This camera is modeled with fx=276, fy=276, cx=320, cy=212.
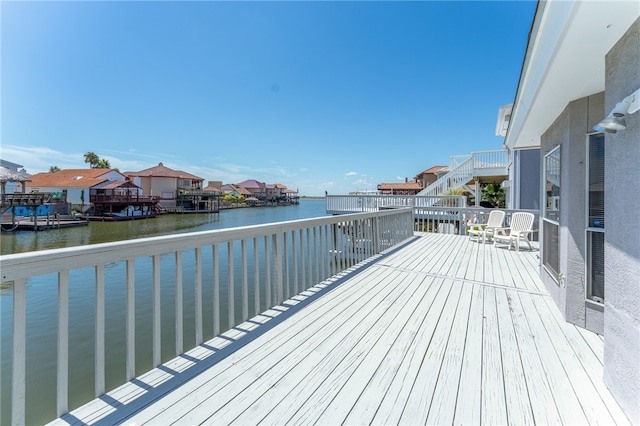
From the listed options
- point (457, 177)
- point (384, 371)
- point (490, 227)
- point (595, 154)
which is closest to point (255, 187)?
point (457, 177)

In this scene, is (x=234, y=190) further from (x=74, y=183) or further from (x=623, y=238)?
(x=623, y=238)

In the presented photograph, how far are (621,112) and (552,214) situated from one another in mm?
2376

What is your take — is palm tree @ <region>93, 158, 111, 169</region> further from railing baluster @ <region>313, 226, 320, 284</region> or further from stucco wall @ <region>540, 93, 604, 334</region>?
stucco wall @ <region>540, 93, 604, 334</region>

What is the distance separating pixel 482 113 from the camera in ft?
61.2

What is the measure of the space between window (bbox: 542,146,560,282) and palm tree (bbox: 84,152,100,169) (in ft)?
212

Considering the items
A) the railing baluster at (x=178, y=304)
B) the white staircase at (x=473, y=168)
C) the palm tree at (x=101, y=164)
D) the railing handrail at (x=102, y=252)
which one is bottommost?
the railing baluster at (x=178, y=304)

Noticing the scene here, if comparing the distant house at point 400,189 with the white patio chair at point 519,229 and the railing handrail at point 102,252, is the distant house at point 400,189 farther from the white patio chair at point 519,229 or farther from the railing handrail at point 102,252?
the railing handrail at point 102,252

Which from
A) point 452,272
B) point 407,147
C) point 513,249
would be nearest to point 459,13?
point 513,249

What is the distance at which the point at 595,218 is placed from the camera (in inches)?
92.0

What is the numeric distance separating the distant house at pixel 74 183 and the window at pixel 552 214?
40.8 m

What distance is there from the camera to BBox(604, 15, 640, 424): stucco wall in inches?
56.2

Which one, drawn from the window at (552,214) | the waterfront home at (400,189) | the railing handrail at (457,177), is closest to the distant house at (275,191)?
the waterfront home at (400,189)

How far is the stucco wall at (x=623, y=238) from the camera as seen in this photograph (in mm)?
1427

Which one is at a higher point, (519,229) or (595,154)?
(595,154)
